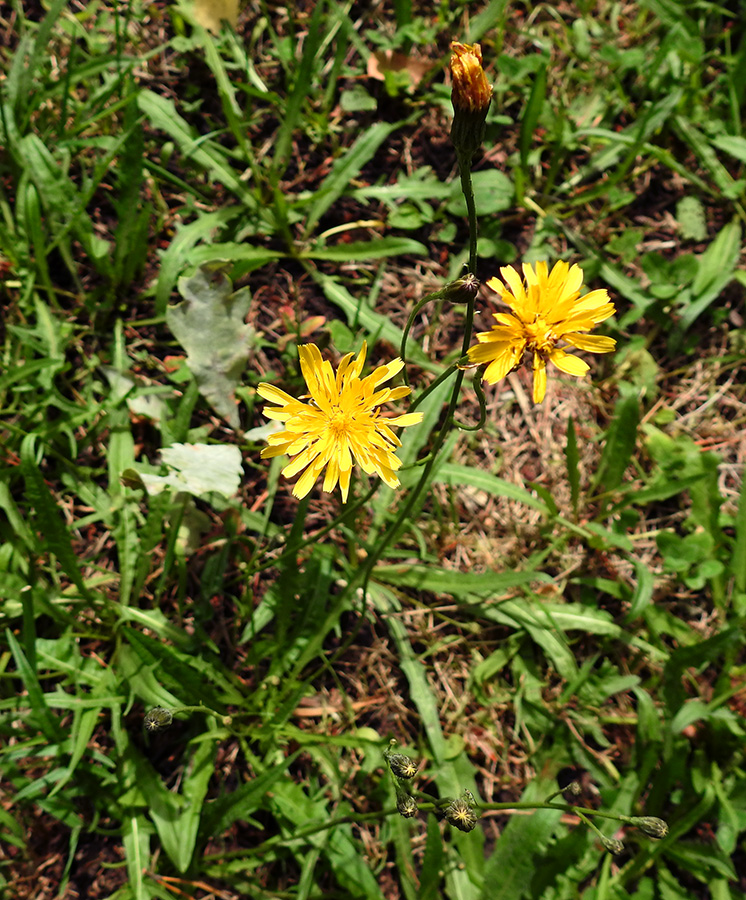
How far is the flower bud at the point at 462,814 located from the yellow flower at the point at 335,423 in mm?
892

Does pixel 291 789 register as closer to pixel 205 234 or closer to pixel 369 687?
pixel 369 687

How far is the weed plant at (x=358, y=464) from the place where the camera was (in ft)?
8.79

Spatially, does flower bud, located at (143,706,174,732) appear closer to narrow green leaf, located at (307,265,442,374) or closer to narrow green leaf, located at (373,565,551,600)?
narrow green leaf, located at (373,565,551,600)

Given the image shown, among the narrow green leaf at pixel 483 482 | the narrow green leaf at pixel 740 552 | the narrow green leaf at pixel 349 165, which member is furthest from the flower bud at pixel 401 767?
the narrow green leaf at pixel 349 165

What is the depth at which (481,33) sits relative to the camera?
359 centimetres

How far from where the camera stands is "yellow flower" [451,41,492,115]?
170 cm

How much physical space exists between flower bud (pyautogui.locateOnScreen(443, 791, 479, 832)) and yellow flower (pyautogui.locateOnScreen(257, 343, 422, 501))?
35.1 inches

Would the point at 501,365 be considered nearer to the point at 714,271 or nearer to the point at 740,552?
the point at 740,552

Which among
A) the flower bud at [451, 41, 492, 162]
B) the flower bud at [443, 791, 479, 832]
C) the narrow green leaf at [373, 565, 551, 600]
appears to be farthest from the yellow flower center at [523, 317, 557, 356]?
the flower bud at [443, 791, 479, 832]

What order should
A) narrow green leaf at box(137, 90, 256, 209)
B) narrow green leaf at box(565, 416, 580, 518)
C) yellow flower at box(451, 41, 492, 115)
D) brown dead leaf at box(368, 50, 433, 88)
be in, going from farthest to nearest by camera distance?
brown dead leaf at box(368, 50, 433, 88)
narrow green leaf at box(137, 90, 256, 209)
narrow green leaf at box(565, 416, 580, 518)
yellow flower at box(451, 41, 492, 115)

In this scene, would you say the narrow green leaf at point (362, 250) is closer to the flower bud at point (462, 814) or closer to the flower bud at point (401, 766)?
the flower bud at point (401, 766)

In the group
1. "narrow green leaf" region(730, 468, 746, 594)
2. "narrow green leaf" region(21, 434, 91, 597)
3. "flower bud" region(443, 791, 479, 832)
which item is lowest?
"narrow green leaf" region(21, 434, 91, 597)

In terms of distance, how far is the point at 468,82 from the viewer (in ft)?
5.61

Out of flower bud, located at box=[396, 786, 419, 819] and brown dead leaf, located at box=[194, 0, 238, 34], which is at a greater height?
brown dead leaf, located at box=[194, 0, 238, 34]
